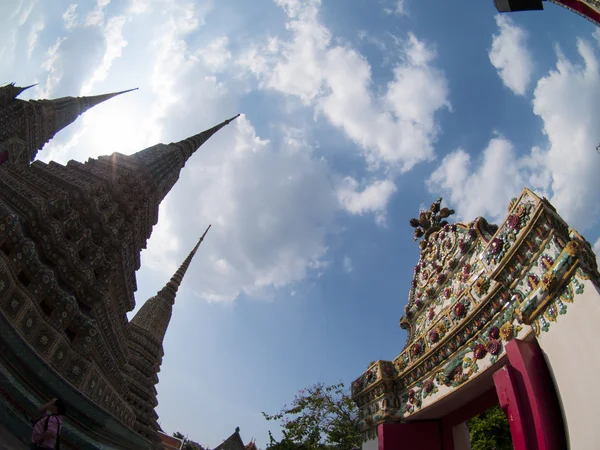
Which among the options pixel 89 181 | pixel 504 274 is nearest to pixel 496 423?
pixel 504 274

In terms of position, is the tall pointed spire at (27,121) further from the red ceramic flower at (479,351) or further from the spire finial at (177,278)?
the red ceramic flower at (479,351)

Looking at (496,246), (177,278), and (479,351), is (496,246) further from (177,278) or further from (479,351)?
(177,278)

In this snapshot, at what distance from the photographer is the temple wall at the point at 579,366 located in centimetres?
356

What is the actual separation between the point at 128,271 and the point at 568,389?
2256 centimetres

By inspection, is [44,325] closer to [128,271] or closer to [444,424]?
[128,271]

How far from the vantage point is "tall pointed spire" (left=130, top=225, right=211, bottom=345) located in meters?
30.3

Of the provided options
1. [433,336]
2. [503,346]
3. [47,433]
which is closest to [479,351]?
[503,346]

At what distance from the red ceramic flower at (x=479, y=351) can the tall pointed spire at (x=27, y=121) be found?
78.6ft

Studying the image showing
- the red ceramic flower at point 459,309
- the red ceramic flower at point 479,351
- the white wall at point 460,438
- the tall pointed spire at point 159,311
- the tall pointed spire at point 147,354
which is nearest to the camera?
the red ceramic flower at point 479,351

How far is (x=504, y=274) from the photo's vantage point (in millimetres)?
4895

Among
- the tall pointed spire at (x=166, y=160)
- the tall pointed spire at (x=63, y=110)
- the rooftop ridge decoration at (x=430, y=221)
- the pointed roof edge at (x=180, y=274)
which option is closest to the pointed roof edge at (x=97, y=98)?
the tall pointed spire at (x=63, y=110)

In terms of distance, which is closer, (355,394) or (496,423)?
(355,394)

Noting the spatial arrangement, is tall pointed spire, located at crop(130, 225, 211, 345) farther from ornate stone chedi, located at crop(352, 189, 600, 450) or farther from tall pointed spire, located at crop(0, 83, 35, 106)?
ornate stone chedi, located at crop(352, 189, 600, 450)

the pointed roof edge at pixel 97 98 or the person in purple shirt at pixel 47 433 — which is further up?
the pointed roof edge at pixel 97 98
